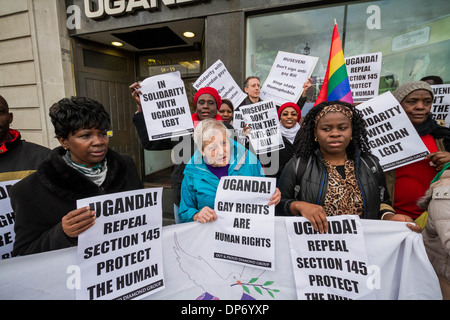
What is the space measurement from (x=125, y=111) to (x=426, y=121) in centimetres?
665

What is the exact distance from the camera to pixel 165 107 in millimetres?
2691

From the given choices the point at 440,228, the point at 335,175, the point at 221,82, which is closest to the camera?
the point at 440,228

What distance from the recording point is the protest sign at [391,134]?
2136 mm

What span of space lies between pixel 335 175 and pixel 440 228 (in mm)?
641

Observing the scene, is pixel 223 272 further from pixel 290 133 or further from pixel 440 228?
pixel 290 133

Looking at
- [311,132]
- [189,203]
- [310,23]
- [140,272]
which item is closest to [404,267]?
[311,132]

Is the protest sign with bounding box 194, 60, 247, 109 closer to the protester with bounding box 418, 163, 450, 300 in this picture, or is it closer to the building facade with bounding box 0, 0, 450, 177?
the building facade with bounding box 0, 0, 450, 177

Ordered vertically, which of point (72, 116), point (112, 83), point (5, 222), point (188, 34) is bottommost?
point (5, 222)

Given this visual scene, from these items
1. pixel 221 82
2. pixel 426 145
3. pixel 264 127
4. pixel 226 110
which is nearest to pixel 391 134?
pixel 426 145

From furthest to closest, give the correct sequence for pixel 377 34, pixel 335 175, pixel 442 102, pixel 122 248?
pixel 377 34, pixel 442 102, pixel 335 175, pixel 122 248

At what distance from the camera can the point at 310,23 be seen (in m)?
4.56

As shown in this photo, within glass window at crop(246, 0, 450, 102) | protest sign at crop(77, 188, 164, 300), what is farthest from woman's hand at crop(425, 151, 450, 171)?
glass window at crop(246, 0, 450, 102)

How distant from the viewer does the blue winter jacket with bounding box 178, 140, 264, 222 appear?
190 cm
